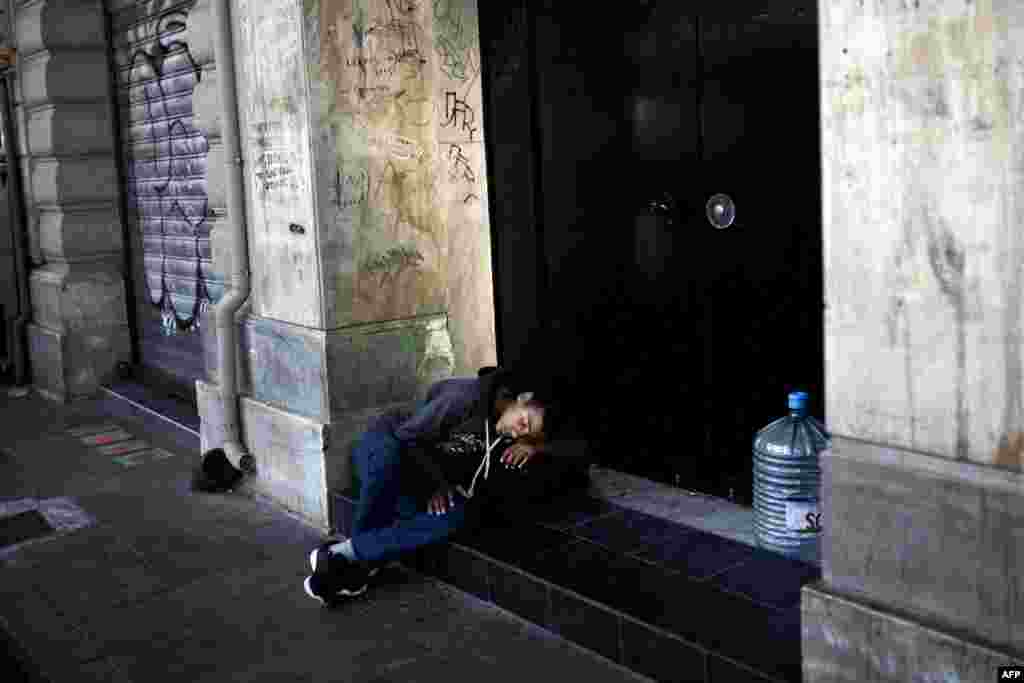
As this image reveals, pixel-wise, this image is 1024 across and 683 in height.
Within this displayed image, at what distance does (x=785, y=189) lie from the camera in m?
4.73

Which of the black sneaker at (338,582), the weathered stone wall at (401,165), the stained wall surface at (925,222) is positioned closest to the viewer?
the stained wall surface at (925,222)

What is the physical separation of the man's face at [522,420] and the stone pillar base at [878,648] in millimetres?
1701

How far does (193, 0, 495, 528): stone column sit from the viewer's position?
227 inches

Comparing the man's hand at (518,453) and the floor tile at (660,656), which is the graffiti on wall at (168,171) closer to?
the man's hand at (518,453)

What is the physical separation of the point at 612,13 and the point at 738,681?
Answer: 3214 millimetres

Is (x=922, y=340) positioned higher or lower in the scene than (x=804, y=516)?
higher

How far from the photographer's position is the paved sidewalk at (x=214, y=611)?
435 cm

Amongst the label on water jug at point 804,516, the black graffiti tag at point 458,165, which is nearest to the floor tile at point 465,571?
the label on water jug at point 804,516

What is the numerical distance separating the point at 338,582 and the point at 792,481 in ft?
6.38

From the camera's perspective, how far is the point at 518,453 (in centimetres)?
502

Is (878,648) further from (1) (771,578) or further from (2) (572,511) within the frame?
(2) (572,511)

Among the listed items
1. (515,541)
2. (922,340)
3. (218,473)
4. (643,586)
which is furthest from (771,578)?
(218,473)

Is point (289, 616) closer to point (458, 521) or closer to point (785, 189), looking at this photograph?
point (458, 521)

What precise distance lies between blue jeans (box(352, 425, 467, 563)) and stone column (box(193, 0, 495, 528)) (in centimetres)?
79
